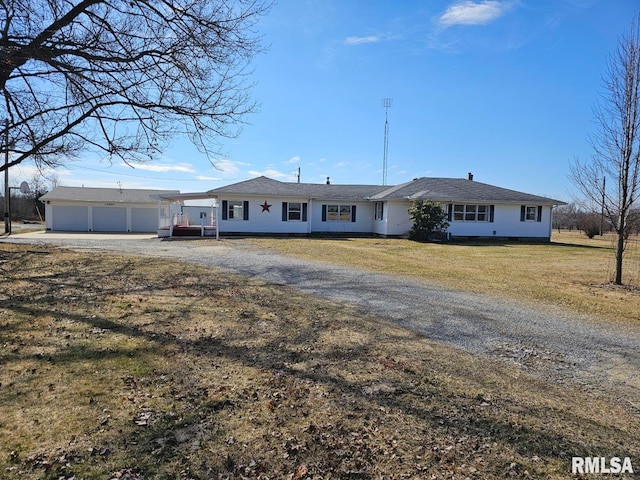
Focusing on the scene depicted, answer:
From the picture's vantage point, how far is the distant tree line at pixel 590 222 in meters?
11.1

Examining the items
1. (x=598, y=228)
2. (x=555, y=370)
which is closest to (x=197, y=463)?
(x=555, y=370)

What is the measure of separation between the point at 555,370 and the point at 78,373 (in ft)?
16.5

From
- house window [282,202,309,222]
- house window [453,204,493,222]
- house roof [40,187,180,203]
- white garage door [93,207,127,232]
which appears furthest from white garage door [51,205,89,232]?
house window [453,204,493,222]

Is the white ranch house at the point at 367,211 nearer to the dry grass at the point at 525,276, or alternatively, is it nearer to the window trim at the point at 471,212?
the window trim at the point at 471,212

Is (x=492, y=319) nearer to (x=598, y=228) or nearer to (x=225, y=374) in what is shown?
(x=225, y=374)

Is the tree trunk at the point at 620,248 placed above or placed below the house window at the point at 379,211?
below

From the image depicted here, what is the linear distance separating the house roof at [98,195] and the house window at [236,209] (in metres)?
7.29

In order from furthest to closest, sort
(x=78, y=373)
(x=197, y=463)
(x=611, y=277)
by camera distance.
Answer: (x=611, y=277) → (x=78, y=373) → (x=197, y=463)

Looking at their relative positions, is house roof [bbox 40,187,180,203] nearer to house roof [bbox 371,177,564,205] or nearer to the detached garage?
the detached garage

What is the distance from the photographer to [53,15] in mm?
7719

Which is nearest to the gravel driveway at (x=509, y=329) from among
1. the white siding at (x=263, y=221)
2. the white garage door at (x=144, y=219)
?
the white siding at (x=263, y=221)

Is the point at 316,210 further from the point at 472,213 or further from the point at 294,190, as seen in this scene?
the point at 472,213

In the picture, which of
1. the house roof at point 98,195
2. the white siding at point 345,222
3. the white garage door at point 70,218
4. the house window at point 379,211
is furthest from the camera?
the white garage door at point 70,218

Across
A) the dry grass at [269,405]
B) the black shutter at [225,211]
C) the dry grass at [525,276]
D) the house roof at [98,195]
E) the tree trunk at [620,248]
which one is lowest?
the dry grass at [269,405]
